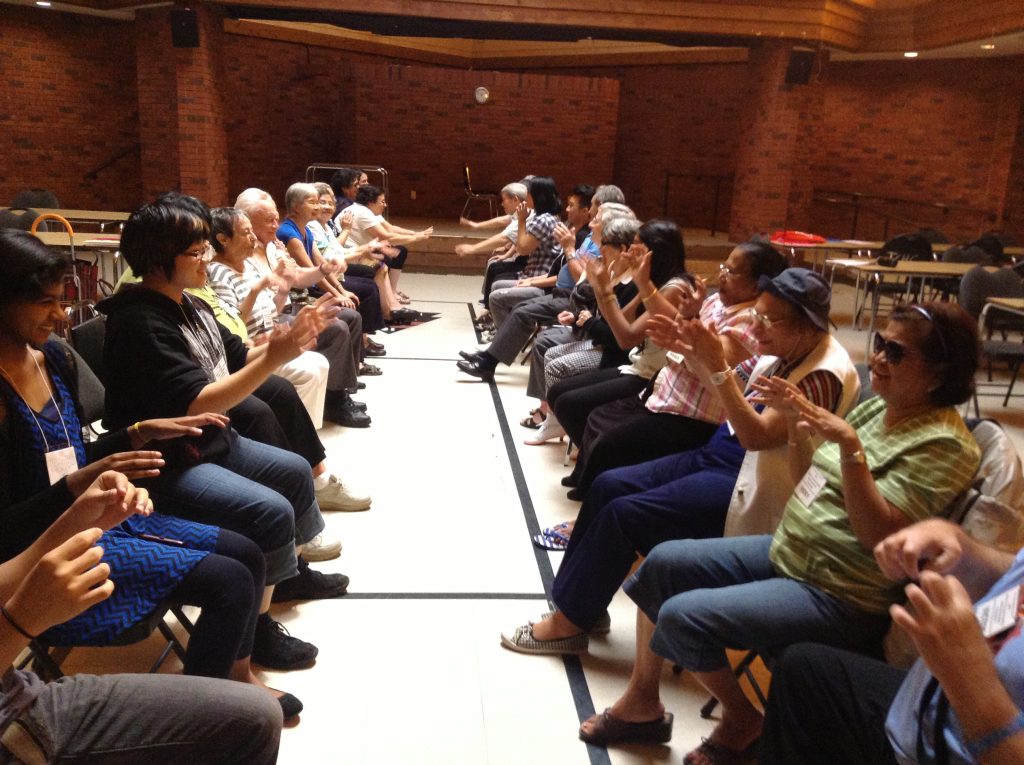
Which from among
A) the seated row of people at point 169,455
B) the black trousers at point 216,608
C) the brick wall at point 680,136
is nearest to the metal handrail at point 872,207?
the brick wall at point 680,136

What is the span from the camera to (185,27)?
8828 mm

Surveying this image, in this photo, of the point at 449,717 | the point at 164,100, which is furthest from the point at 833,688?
the point at 164,100

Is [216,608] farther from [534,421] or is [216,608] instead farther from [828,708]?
[534,421]

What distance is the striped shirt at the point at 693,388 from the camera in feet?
9.06

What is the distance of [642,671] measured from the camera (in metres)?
2.10

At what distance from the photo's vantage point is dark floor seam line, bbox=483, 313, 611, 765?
7.20 feet

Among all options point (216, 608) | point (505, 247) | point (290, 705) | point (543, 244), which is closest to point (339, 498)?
point (290, 705)

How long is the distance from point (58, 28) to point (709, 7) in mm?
8022

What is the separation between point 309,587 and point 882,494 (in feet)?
5.98

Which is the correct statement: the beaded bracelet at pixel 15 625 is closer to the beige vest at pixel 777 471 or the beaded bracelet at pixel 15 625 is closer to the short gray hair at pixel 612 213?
the beige vest at pixel 777 471

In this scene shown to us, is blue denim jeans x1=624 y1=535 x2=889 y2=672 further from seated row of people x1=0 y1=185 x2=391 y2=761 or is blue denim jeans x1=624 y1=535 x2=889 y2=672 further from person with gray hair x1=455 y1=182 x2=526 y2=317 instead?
person with gray hair x1=455 y1=182 x2=526 y2=317

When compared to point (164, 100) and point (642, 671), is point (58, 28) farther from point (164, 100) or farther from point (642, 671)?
point (642, 671)

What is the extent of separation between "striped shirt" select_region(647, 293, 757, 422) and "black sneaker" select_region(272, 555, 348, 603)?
4.11 ft

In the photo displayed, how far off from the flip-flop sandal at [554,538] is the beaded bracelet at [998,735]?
211cm
